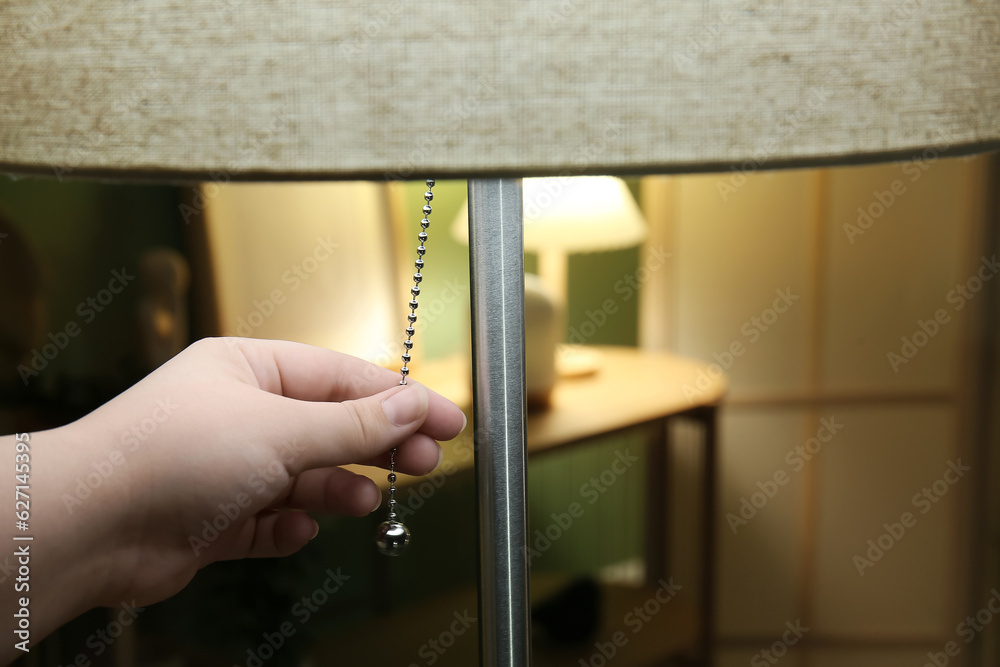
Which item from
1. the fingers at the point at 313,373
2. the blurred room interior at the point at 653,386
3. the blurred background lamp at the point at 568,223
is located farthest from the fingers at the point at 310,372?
the blurred background lamp at the point at 568,223

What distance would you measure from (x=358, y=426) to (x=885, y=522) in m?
1.85

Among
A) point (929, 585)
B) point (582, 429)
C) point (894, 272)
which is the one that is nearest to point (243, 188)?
point (582, 429)

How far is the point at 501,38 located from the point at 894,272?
1.88m

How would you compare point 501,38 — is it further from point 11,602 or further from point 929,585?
point 929,585

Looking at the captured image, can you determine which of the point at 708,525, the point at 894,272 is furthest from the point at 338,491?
the point at 894,272

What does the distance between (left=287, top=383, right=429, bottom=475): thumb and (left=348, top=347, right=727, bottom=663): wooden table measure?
85 cm

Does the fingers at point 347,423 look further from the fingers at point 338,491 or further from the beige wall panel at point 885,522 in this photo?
the beige wall panel at point 885,522

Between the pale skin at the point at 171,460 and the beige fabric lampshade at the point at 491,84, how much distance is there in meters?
0.21

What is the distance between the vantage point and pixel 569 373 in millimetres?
1729

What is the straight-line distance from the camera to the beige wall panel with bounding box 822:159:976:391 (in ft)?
5.98

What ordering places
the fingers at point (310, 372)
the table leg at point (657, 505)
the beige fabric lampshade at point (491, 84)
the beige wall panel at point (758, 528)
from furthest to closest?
1. the table leg at point (657, 505)
2. the beige wall panel at point (758, 528)
3. the fingers at point (310, 372)
4. the beige fabric lampshade at point (491, 84)

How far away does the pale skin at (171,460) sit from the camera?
0.42 metres

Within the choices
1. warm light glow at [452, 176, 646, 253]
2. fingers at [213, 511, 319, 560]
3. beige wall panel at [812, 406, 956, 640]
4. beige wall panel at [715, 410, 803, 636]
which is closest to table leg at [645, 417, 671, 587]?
beige wall panel at [715, 410, 803, 636]

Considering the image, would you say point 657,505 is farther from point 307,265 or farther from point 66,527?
point 66,527
